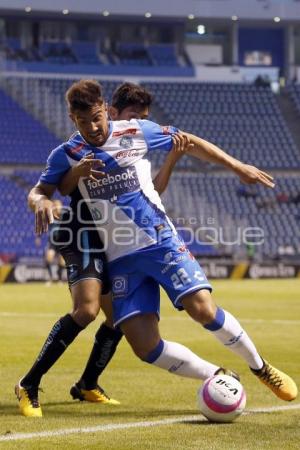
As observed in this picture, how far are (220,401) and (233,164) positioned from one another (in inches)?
63.1

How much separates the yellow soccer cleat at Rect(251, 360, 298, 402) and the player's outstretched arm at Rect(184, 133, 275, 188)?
1354 mm

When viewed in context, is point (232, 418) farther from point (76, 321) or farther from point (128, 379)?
point (128, 379)

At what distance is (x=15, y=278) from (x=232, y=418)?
28166mm

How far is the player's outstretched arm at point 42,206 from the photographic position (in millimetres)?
7457

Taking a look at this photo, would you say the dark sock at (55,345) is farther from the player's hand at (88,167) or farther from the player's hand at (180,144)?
the player's hand at (180,144)

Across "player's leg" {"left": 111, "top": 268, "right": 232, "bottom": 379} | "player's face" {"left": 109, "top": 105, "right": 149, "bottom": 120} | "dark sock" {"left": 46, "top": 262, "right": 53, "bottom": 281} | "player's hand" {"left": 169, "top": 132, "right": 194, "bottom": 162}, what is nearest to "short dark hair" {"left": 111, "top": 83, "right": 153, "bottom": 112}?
"player's face" {"left": 109, "top": 105, "right": 149, "bottom": 120}

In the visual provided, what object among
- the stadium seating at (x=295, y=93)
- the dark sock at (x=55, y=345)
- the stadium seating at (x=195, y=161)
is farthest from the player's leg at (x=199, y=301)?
the stadium seating at (x=295, y=93)

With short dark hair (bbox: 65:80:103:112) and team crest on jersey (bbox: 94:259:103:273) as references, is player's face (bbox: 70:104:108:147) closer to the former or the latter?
short dark hair (bbox: 65:80:103:112)

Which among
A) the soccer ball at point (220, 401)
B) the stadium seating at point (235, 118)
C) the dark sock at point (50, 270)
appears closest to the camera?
the soccer ball at point (220, 401)

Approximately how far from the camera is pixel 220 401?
7625mm

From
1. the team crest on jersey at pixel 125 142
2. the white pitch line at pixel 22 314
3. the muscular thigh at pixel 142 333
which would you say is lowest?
the white pitch line at pixel 22 314

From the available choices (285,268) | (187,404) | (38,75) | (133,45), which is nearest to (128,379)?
(187,404)

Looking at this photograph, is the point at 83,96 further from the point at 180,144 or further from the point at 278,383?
the point at 278,383

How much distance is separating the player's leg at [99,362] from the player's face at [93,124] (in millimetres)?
1447
